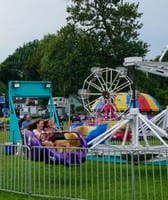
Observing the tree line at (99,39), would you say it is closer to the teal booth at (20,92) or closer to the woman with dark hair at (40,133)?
the teal booth at (20,92)

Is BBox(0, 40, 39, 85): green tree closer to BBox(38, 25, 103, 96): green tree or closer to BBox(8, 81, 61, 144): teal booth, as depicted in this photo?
BBox(38, 25, 103, 96): green tree

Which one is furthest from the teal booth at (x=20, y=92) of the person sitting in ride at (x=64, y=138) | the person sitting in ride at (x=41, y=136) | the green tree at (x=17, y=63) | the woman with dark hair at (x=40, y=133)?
the green tree at (x=17, y=63)

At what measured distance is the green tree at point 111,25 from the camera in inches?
2064

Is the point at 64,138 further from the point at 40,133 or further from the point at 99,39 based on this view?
the point at 99,39

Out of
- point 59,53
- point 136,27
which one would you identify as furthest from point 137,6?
point 59,53

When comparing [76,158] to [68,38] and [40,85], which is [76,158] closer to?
[40,85]

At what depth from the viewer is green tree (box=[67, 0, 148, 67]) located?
172 ft

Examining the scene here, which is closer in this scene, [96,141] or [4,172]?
[4,172]

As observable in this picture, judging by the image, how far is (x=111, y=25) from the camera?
5294 cm

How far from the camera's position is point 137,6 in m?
53.8

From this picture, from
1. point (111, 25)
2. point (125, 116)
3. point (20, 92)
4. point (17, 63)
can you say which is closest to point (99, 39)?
point (111, 25)

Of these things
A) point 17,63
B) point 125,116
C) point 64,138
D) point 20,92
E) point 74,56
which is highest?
point 17,63

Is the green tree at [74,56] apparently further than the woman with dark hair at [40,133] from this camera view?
Yes

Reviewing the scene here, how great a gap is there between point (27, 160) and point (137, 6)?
46.3 metres
